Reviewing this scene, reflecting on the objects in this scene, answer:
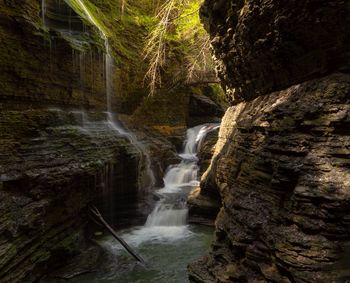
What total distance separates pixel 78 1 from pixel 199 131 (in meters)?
8.41

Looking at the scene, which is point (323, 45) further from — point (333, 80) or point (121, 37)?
point (121, 37)

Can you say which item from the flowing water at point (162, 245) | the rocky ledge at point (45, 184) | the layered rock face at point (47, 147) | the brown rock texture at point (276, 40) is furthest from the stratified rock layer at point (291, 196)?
the layered rock face at point (47, 147)

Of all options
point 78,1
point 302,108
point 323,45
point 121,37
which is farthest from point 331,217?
point 121,37

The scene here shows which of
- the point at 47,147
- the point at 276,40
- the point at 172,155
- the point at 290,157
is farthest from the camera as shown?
the point at 172,155

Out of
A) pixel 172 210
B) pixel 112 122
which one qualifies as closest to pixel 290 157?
pixel 172 210

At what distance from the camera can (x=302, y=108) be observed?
4.11 m

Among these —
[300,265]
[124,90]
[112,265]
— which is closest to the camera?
[300,265]

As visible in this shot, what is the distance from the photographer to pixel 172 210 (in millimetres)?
10453

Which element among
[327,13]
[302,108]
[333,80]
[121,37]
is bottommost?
[302,108]

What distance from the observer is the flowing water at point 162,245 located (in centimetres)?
686

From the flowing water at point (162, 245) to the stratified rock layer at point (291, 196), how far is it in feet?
7.44

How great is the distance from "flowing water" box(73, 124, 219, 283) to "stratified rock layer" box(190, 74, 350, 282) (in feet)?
7.44

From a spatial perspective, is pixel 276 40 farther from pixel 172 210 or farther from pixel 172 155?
pixel 172 155

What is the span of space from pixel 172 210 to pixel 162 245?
2.02m
